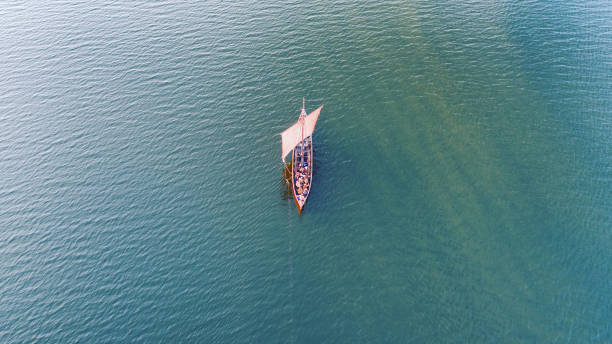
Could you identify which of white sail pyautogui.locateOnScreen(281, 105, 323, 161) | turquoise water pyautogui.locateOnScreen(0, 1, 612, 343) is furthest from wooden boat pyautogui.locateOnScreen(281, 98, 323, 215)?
turquoise water pyautogui.locateOnScreen(0, 1, 612, 343)

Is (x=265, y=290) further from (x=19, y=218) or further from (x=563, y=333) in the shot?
(x=19, y=218)

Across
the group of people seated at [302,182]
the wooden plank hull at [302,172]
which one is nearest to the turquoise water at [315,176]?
the wooden plank hull at [302,172]

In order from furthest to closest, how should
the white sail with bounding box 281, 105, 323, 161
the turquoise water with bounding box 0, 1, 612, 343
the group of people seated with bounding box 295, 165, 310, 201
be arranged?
the white sail with bounding box 281, 105, 323, 161 < the group of people seated with bounding box 295, 165, 310, 201 < the turquoise water with bounding box 0, 1, 612, 343

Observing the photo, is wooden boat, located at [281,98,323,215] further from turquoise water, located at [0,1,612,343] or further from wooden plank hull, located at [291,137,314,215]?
turquoise water, located at [0,1,612,343]

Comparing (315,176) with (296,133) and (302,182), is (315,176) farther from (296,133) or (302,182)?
(296,133)

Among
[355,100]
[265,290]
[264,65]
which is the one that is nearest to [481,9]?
[355,100]

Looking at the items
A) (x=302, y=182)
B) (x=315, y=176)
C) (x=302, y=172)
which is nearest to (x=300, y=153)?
(x=302, y=172)

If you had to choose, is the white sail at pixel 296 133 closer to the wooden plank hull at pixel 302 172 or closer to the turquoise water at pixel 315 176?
the wooden plank hull at pixel 302 172

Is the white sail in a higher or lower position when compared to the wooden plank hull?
higher
